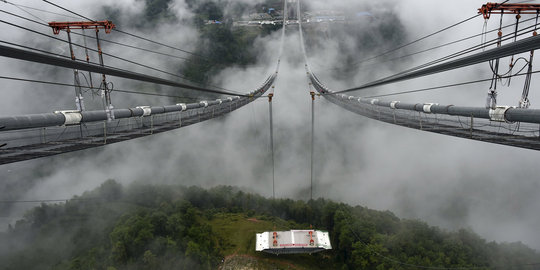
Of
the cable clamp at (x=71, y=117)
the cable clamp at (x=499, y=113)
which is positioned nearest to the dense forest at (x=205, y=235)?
the cable clamp at (x=499, y=113)

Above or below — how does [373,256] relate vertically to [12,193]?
below

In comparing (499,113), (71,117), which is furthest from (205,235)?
(499,113)

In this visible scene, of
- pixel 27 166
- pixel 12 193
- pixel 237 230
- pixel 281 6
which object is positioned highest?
pixel 281 6

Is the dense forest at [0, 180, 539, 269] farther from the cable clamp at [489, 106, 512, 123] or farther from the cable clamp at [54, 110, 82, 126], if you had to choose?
the cable clamp at [54, 110, 82, 126]

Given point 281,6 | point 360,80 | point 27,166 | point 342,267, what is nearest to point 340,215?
point 342,267

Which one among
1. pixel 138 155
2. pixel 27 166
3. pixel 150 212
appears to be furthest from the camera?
pixel 138 155

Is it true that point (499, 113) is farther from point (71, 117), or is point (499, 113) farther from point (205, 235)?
point (205, 235)

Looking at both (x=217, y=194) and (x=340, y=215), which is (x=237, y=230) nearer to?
(x=217, y=194)

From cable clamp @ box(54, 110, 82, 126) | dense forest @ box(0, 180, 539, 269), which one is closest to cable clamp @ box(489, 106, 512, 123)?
cable clamp @ box(54, 110, 82, 126)
